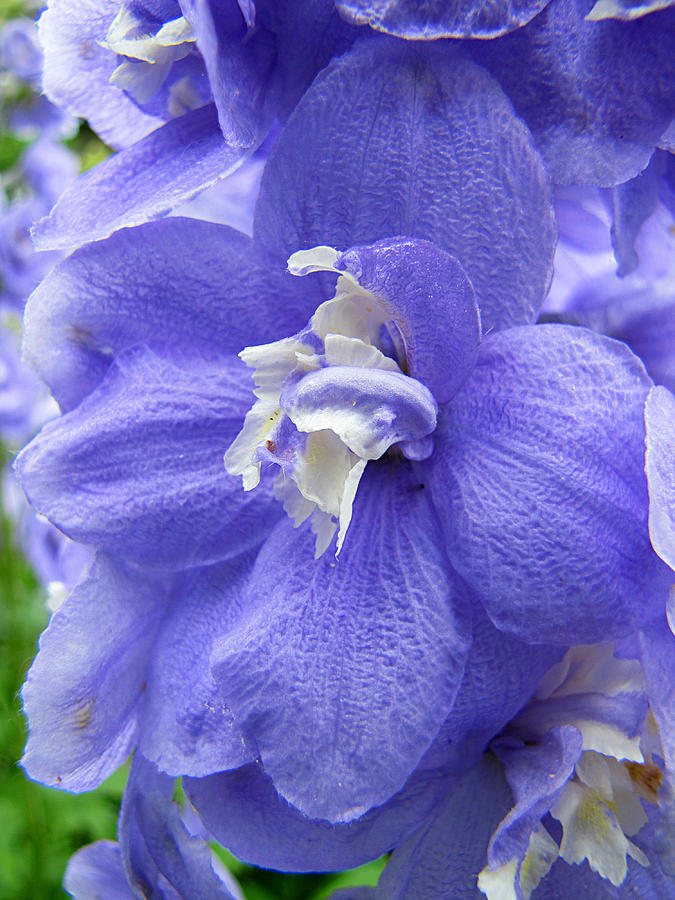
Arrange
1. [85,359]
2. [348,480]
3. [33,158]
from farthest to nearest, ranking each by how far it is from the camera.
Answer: [33,158], [85,359], [348,480]

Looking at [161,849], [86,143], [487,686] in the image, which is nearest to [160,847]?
[161,849]

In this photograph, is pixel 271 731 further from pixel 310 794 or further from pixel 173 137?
pixel 173 137

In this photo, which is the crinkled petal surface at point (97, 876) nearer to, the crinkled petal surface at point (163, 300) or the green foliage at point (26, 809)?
the crinkled petal surface at point (163, 300)

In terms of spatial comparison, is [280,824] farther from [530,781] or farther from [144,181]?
[144,181]

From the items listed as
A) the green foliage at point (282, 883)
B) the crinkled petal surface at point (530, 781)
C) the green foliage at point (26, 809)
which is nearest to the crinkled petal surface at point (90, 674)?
the crinkled petal surface at point (530, 781)

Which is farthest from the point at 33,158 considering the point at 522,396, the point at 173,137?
the point at 522,396

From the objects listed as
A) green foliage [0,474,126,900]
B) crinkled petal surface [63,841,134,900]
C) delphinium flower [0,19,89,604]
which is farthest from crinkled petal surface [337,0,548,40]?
green foliage [0,474,126,900]

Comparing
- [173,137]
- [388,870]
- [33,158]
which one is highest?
[173,137]
